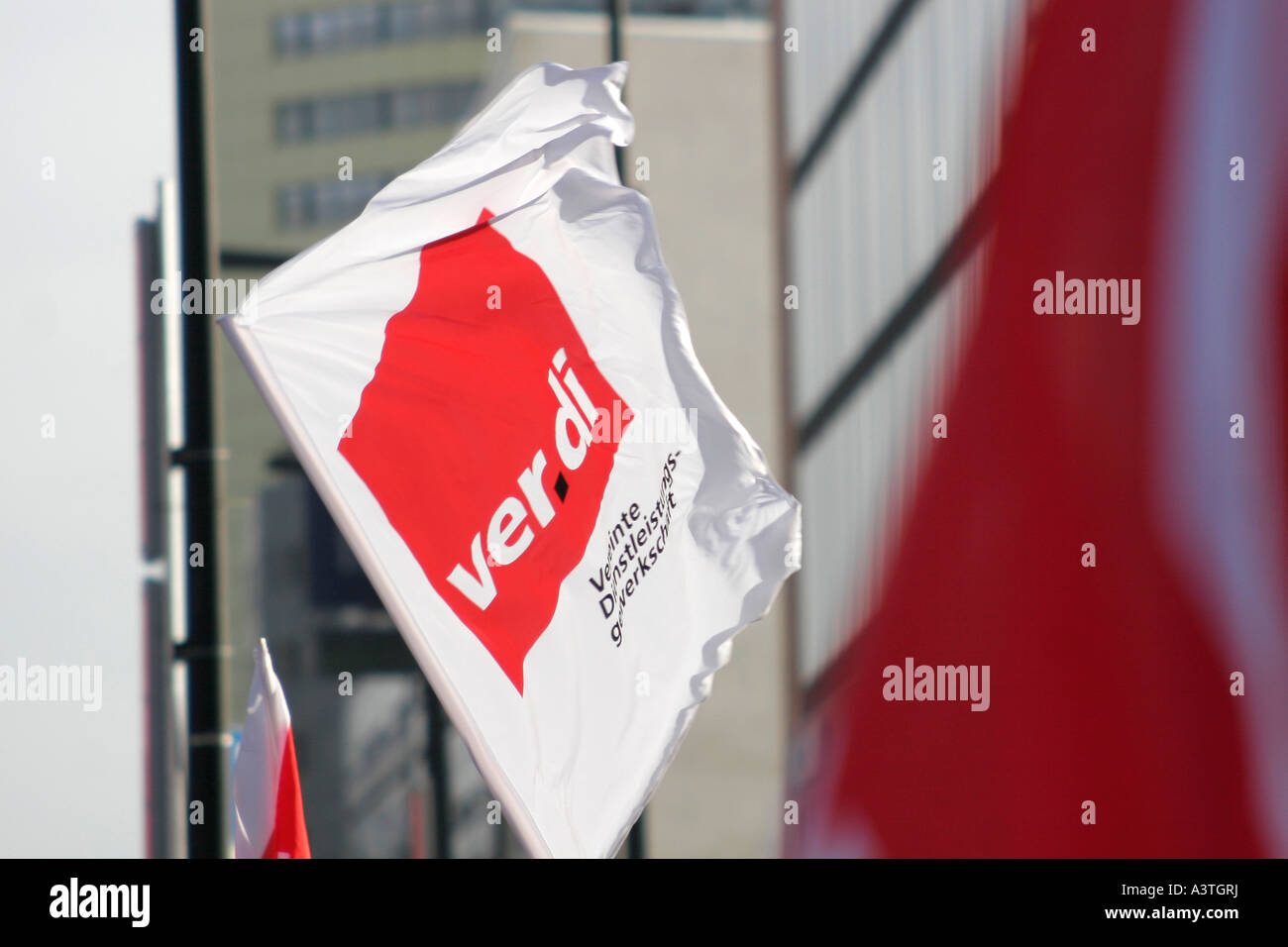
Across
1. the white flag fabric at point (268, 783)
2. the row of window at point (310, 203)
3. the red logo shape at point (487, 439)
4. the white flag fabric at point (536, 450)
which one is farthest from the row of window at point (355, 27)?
the red logo shape at point (487, 439)

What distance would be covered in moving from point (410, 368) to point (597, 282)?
3.65 feet

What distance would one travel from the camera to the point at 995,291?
695cm

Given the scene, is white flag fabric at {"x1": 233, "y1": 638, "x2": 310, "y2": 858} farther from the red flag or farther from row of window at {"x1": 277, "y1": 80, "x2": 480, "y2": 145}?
row of window at {"x1": 277, "y1": 80, "x2": 480, "y2": 145}

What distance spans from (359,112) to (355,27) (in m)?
2.68

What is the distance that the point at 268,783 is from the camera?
15.9 ft

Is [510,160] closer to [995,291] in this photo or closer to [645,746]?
[645,746]

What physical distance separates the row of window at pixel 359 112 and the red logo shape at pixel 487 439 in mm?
46846

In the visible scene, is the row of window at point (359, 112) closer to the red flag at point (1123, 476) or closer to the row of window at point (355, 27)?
the row of window at point (355, 27)

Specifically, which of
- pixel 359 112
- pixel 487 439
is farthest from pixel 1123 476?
pixel 359 112

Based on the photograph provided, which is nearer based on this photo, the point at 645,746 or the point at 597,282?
the point at 645,746

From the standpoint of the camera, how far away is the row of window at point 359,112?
1981 inches

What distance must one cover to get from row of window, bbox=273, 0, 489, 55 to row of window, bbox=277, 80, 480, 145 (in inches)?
62.1
